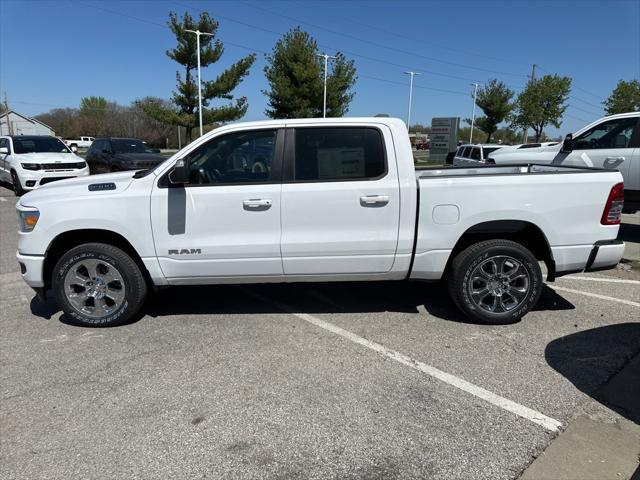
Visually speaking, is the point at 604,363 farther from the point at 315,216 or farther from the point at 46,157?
the point at 46,157

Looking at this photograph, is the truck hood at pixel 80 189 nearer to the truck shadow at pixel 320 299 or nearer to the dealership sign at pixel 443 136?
the truck shadow at pixel 320 299

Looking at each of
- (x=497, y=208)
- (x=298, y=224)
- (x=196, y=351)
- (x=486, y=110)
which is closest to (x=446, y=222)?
(x=497, y=208)

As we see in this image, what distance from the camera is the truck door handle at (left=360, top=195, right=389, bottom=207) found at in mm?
4121

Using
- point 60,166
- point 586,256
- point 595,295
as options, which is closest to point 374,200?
point 586,256

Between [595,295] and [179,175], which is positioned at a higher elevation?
[179,175]

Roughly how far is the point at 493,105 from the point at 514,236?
3738 centimetres

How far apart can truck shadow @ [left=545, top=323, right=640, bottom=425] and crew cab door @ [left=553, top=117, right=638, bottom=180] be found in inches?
186

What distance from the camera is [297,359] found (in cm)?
380

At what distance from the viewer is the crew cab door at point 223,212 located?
4.13m

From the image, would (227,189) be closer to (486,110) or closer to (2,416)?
(2,416)

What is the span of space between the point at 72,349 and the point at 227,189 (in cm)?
190

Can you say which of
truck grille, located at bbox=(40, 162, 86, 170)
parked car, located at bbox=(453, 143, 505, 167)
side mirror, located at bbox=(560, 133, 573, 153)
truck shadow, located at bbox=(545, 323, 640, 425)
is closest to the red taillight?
Result: truck shadow, located at bbox=(545, 323, 640, 425)

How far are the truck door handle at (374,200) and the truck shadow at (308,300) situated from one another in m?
1.26

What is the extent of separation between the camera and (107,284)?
4.38 meters
